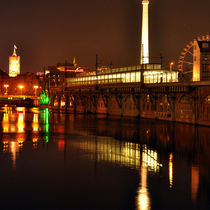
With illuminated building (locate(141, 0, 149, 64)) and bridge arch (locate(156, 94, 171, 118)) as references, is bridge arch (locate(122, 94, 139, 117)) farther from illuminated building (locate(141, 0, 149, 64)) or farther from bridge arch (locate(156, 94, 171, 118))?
illuminated building (locate(141, 0, 149, 64))

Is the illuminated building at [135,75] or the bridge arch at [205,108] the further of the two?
the illuminated building at [135,75]

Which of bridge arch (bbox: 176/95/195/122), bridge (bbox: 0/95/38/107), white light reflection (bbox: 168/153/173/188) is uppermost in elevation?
bridge (bbox: 0/95/38/107)

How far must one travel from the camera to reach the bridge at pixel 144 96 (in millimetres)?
52188

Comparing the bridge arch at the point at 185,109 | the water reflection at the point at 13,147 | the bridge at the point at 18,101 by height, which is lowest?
the water reflection at the point at 13,147

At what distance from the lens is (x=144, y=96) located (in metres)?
71.0

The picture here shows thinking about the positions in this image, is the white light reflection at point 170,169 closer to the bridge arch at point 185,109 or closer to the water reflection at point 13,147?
the water reflection at point 13,147

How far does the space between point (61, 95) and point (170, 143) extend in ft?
281

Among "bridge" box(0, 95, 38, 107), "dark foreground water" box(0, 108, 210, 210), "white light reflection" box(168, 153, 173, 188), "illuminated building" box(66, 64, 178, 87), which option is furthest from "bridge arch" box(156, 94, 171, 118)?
"bridge" box(0, 95, 38, 107)

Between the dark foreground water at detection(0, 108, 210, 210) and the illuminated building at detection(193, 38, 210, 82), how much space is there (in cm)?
3067

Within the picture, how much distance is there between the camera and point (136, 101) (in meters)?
73.5

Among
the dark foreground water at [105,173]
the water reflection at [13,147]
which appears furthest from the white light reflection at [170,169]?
the water reflection at [13,147]

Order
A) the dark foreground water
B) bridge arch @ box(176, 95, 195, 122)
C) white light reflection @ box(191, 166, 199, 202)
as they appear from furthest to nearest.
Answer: bridge arch @ box(176, 95, 195, 122) < white light reflection @ box(191, 166, 199, 202) < the dark foreground water

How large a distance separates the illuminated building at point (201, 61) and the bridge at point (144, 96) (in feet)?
14.3

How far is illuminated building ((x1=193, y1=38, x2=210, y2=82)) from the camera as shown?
223ft
